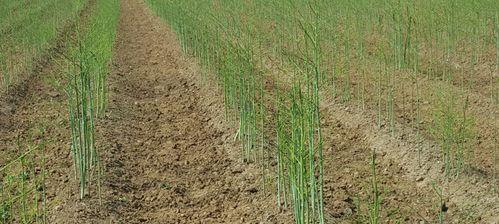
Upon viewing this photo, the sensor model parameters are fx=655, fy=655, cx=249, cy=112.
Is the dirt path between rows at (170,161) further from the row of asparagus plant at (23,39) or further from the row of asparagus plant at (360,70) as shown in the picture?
the row of asparagus plant at (23,39)

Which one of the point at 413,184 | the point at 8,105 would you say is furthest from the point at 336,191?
the point at 8,105

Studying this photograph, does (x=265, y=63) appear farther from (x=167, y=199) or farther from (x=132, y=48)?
(x=167, y=199)

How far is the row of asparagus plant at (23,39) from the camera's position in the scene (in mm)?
9282

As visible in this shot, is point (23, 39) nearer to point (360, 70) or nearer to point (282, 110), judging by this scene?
point (360, 70)

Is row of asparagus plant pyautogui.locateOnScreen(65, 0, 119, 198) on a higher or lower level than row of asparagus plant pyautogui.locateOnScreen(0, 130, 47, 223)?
higher

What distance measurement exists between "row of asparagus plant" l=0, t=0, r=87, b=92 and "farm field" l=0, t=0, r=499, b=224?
0.22 feet

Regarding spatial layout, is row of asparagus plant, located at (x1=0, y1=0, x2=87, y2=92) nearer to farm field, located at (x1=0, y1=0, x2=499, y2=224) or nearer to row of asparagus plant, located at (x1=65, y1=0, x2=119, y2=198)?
farm field, located at (x1=0, y1=0, x2=499, y2=224)

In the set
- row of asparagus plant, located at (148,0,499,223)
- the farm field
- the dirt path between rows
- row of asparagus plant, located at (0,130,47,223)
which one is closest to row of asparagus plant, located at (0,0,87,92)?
the farm field

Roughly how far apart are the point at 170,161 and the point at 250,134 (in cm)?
87

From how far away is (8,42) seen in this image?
11438 mm

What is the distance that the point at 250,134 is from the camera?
18.9 feet

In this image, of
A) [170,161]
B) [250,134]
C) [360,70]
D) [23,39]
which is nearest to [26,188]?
[170,161]

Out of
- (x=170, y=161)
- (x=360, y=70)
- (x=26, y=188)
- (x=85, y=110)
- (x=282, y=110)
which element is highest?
(x=282, y=110)

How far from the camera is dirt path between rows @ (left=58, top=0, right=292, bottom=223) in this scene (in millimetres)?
4848
